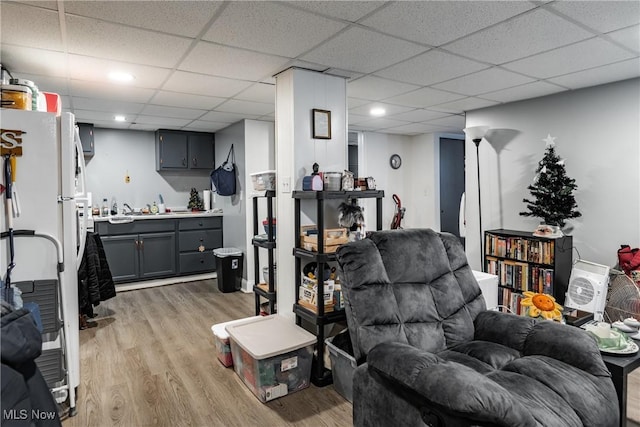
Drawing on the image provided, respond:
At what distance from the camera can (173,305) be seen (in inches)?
172

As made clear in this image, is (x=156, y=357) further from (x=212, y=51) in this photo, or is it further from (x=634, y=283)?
(x=634, y=283)

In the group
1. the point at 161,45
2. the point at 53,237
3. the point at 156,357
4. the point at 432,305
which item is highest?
the point at 161,45

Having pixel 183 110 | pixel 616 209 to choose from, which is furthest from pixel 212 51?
pixel 616 209

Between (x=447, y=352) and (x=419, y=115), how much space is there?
3.50 meters

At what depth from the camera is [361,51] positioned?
2.56 metres

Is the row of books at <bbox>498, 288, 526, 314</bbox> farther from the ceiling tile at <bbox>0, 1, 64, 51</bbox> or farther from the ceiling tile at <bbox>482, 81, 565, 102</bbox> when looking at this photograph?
the ceiling tile at <bbox>0, 1, 64, 51</bbox>

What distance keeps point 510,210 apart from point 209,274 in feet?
13.4

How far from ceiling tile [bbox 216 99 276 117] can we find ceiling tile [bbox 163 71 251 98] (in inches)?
12.8

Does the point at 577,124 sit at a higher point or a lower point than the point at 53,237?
higher

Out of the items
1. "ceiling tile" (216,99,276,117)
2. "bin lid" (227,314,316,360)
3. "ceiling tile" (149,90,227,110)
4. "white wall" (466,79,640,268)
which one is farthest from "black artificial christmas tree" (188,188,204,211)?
"white wall" (466,79,640,268)

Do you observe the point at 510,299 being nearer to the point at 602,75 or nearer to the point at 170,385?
the point at 602,75

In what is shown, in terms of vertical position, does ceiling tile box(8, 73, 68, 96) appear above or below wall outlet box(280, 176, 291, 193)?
above

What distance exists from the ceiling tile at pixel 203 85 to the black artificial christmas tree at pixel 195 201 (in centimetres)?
274
